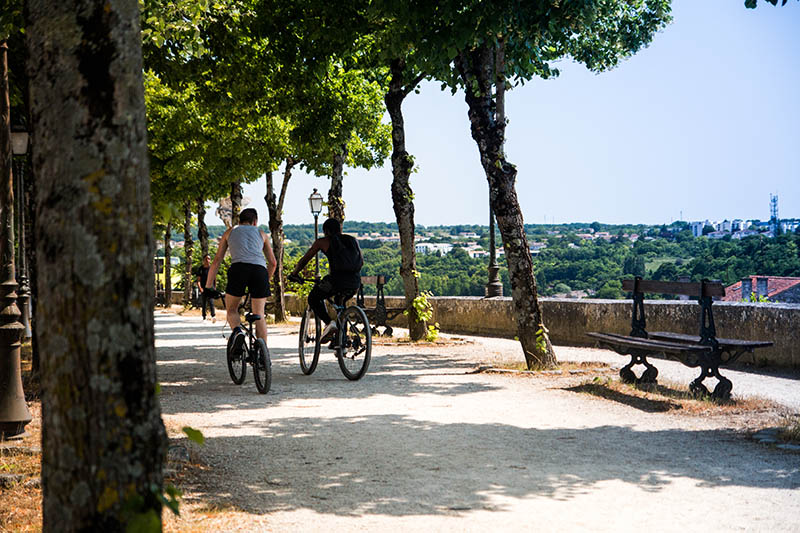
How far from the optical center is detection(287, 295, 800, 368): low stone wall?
11680mm

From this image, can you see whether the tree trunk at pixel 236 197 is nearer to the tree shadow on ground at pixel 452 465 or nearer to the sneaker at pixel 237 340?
the sneaker at pixel 237 340

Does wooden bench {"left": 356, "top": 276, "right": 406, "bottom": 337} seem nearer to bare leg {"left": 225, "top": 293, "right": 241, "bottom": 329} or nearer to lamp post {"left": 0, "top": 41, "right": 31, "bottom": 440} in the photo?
bare leg {"left": 225, "top": 293, "right": 241, "bottom": 329}

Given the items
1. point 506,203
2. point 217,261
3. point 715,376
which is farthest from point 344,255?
point 715,376

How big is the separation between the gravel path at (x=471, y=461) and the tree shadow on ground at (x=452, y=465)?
0.6 inches

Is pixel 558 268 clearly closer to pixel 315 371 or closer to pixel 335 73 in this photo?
pixel 335 73

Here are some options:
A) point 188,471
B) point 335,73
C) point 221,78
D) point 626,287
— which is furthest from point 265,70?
point 188,471

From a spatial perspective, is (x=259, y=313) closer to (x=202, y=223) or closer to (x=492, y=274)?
(x=492, y=274)

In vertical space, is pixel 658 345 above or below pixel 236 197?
below

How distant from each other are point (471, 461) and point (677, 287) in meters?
4.51

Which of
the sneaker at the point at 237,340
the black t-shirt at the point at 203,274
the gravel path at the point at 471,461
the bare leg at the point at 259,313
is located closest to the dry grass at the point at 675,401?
the gravel path at the point at 471,461

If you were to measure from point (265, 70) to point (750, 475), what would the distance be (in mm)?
10335

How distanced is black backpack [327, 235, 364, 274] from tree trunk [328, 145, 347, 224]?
11.5 meters

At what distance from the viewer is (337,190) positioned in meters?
22.6

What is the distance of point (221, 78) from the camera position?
559 inches
